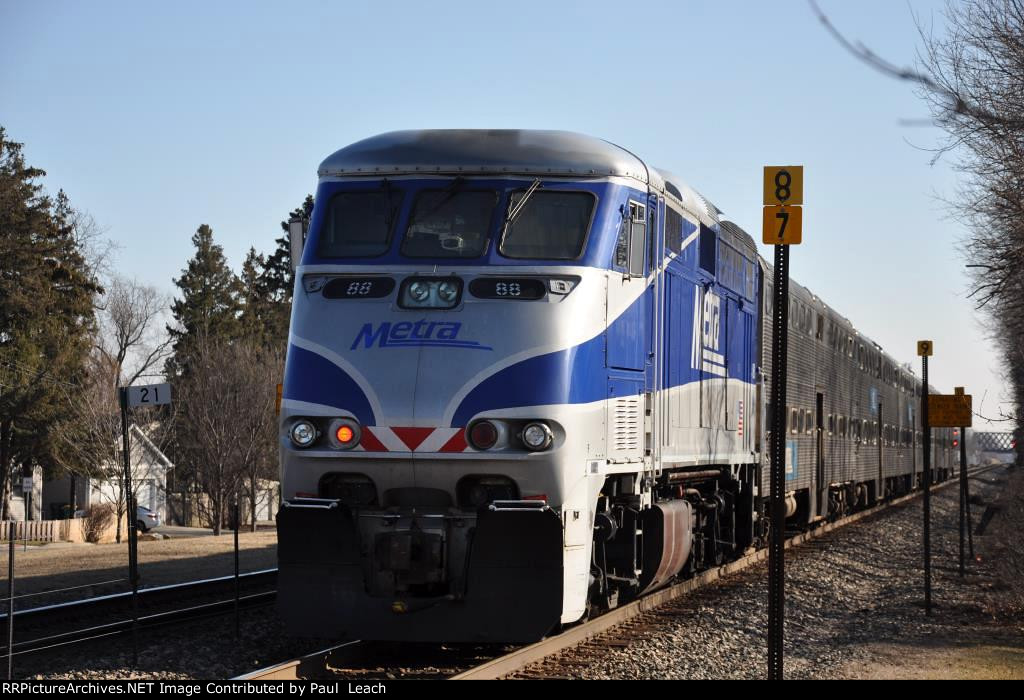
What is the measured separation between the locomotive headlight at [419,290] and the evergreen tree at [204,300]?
218 ft

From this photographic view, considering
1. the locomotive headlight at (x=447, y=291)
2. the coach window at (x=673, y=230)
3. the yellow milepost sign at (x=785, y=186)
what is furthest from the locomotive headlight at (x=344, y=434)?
the coach window at (x=673, y=230)

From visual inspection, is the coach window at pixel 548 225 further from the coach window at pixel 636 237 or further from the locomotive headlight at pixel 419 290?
the locomotive headlight at pixel 419 290

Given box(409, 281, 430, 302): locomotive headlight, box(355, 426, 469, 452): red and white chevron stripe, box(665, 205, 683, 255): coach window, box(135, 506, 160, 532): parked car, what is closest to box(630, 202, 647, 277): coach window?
box(665, 205, 683, 255): coach window

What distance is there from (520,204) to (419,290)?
3.68 ft

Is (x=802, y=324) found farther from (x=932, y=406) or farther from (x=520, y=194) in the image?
(x=520, y=194)

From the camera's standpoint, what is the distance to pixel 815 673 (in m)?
10.7

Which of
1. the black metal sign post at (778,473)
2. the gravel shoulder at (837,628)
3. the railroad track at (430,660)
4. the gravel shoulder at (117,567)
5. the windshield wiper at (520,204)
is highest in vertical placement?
the windshield wiper at (520,204)

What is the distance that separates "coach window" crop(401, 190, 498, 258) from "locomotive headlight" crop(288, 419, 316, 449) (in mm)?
1597

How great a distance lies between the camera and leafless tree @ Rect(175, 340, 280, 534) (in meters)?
58.4

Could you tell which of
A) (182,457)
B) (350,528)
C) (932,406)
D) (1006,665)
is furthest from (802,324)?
(182,457)

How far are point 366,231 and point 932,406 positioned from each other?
37.6 feet

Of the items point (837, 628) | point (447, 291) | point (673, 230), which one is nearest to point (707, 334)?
point (673, 230)

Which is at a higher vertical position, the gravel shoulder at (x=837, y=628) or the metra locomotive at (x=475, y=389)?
the metra locomotive at (x=475, y=389)

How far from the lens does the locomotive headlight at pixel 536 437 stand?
370 inches
